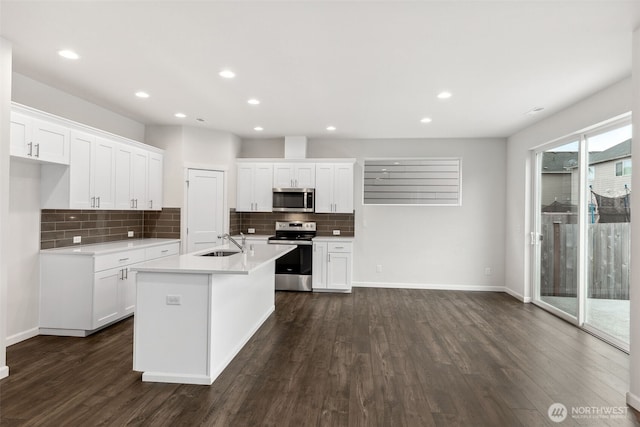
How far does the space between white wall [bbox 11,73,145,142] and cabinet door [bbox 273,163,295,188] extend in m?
2.22

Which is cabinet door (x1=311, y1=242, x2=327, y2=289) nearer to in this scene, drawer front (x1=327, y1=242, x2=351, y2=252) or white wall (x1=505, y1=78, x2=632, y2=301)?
drawer front (x1=327, y1=242, x2=351, y2=252)

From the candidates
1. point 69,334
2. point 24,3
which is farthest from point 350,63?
point 69,334

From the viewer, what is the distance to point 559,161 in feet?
15.7

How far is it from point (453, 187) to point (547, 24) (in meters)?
4.03

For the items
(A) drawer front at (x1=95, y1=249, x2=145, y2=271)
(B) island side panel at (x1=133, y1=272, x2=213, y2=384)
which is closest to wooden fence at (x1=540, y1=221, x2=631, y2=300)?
(B) island side panel at (x1=133, y1=272, x2=213, y2=384)

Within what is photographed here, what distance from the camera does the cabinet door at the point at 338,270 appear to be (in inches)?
233

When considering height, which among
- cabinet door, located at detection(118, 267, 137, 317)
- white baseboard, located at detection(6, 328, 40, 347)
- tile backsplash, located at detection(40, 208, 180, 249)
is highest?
tile backsplash, located at detection(40, 208, 180, 249)

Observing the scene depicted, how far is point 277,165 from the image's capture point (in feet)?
20.3

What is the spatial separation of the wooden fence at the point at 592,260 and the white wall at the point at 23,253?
6173 millimetres

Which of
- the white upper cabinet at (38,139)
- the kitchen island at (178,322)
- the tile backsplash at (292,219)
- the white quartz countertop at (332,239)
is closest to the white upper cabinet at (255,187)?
the tile backsplash at (292,219)

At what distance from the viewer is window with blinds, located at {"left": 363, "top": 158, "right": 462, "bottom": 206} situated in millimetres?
6320

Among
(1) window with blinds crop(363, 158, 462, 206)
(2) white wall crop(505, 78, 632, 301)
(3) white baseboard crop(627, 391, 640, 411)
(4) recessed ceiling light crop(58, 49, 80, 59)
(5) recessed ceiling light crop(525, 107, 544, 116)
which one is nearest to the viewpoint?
(3) white baseboard crop(627, 391, 640, 411)

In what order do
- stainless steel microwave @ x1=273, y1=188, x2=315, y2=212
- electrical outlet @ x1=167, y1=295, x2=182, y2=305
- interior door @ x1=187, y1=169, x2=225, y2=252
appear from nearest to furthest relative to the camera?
1. electrical outlet @ x1=167, y1=295, x2=182, y2=305
2. interior door @ x1=187, y1=169, x2=225, y2=252
3. stainless steel microwave @ x1=273, y1=188, x2=315, y2=212

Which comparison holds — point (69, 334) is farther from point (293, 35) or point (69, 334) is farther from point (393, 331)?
point (293, 35)
